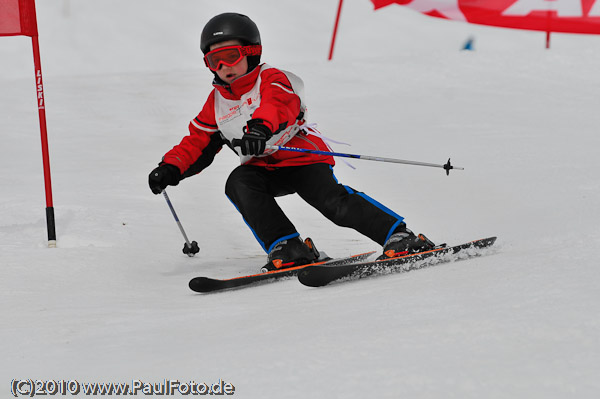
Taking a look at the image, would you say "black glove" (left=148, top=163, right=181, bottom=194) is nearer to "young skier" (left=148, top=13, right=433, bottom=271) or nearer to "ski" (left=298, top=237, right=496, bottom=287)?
"young skier" (left=148, top=13, right=433, bottom=271)

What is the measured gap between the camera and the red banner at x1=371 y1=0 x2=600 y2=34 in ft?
30.7

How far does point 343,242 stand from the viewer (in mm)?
4332

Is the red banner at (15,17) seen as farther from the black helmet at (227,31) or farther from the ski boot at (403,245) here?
the ski boot at (403,245)

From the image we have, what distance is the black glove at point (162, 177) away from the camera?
3.52 metres

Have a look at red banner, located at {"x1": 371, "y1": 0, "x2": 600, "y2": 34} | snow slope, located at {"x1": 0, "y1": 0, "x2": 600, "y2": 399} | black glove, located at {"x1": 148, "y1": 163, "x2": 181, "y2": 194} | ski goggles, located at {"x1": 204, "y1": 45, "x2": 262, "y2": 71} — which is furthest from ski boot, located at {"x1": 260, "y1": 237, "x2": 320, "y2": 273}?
red banner, located at {"x1": 371, "y1": 0, "x2": 600, "y2": 34}

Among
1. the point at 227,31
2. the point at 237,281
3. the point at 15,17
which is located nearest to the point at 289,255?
the point at 237,281

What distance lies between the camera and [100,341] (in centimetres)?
204

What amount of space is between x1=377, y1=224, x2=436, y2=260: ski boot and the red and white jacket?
25.1 inches

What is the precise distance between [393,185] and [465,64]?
4632 mm

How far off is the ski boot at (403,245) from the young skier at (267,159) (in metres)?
0.01

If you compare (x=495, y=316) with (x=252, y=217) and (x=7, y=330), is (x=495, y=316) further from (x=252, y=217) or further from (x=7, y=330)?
(x=252, y=217)

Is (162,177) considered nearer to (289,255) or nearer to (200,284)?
(289,255)

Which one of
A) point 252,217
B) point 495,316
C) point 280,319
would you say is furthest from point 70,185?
point 495,316

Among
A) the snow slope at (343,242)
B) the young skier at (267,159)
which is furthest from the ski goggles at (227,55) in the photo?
the snow slope at (343,242)
